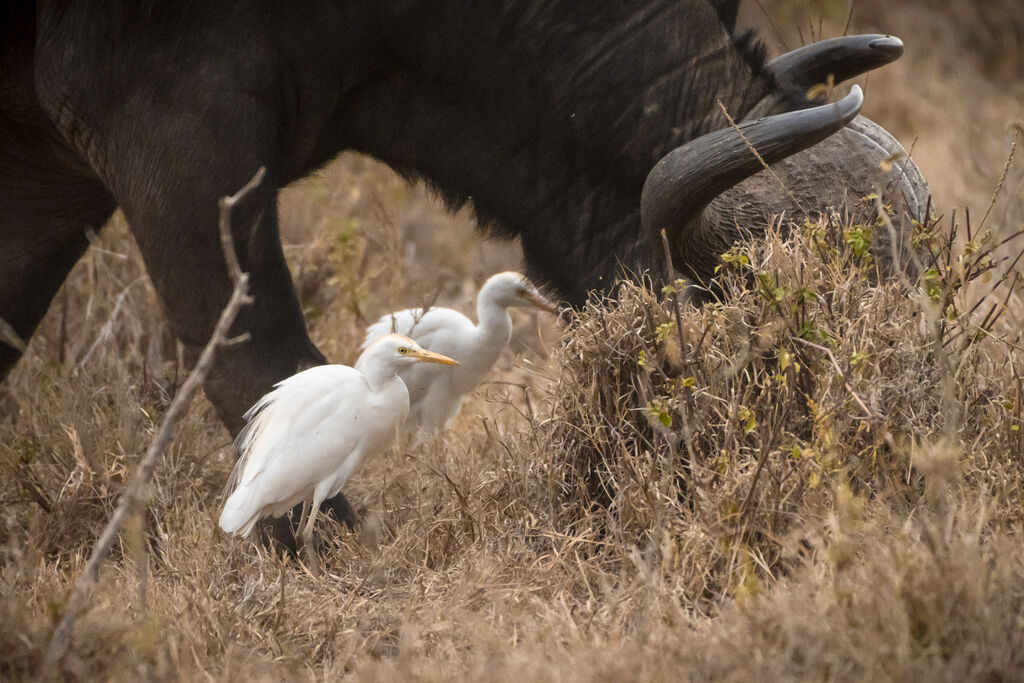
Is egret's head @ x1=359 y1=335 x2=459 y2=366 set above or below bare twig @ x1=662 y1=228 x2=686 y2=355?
below

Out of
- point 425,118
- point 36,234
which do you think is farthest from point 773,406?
point 36,234

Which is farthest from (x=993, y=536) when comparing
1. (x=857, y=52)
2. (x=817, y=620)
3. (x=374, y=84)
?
(x=374, y=84)

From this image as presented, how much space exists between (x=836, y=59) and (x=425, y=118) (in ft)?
3.78

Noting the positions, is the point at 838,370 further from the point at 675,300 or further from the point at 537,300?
the point at 537,300

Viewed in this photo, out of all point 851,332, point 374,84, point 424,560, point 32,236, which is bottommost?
point 424,560

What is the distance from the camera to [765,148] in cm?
293

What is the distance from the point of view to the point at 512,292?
411 centimetres

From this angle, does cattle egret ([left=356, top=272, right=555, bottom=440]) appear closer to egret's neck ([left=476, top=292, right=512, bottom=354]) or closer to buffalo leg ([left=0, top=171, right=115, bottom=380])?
egret's neck ([left=476, top=292, right=512, bottom=354])

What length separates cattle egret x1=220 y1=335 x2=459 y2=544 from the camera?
3133 mm

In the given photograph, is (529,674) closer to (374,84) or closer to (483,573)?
(483,573)

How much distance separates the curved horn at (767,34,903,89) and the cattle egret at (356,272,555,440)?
46.5 inches

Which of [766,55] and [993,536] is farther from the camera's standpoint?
[766,55]

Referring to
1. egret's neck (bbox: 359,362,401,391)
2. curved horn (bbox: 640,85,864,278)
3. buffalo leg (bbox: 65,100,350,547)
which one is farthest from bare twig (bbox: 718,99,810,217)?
buffalo leg (bbox: 65,100,350,547)

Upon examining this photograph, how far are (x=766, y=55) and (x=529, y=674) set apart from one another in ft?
6.45
